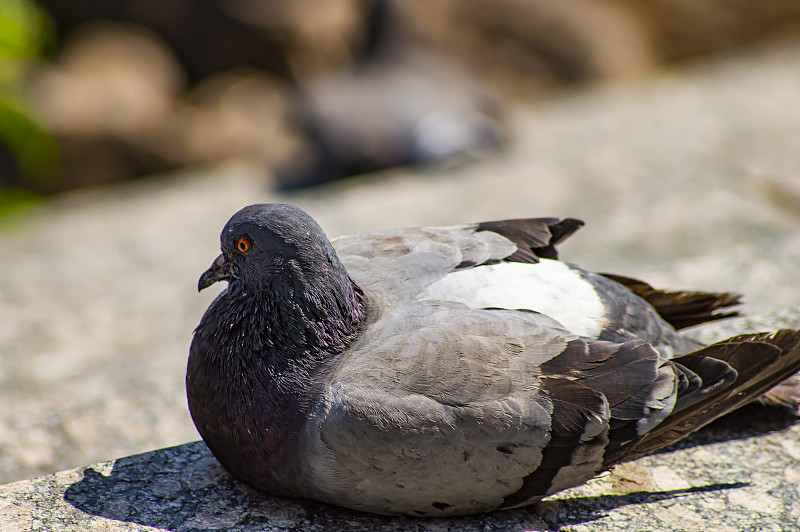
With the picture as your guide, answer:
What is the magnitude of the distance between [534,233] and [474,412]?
106cm

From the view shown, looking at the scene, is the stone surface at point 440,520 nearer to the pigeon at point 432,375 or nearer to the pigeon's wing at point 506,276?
the pigeon at point 432,375

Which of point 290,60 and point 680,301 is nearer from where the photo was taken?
point 680,301

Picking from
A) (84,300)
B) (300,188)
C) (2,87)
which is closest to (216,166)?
(300,188)

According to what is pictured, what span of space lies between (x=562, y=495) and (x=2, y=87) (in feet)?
24.3

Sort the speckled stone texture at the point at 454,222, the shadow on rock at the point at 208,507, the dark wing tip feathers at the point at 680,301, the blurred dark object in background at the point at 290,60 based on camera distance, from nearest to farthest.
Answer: the shadow on rock at the point at 208,507
the speckled stone texture at the point at 454,222
the dark wing tip feathers at the point at 680,301
the blurred dark object in background at the point at 290,60

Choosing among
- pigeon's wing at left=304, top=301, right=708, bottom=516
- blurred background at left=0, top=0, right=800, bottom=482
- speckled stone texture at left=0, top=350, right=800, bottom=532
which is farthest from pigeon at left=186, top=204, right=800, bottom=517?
blurred background at left=0, top=0, right=800, bottom=482

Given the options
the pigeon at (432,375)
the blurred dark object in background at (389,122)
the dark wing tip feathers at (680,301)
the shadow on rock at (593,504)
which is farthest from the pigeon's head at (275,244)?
the blurred dark object in background at (389,122)

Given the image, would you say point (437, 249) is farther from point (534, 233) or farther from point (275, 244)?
point (275, 244)

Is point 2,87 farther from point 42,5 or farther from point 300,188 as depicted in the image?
point 42,5

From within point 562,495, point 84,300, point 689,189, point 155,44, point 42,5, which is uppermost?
point 42,5

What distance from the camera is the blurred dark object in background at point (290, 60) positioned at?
11016 millimetres

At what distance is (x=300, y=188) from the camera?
31.6 feet

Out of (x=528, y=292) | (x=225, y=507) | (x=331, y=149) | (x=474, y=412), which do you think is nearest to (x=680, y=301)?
(x=528, y=292)

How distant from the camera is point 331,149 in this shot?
32.2 ft
